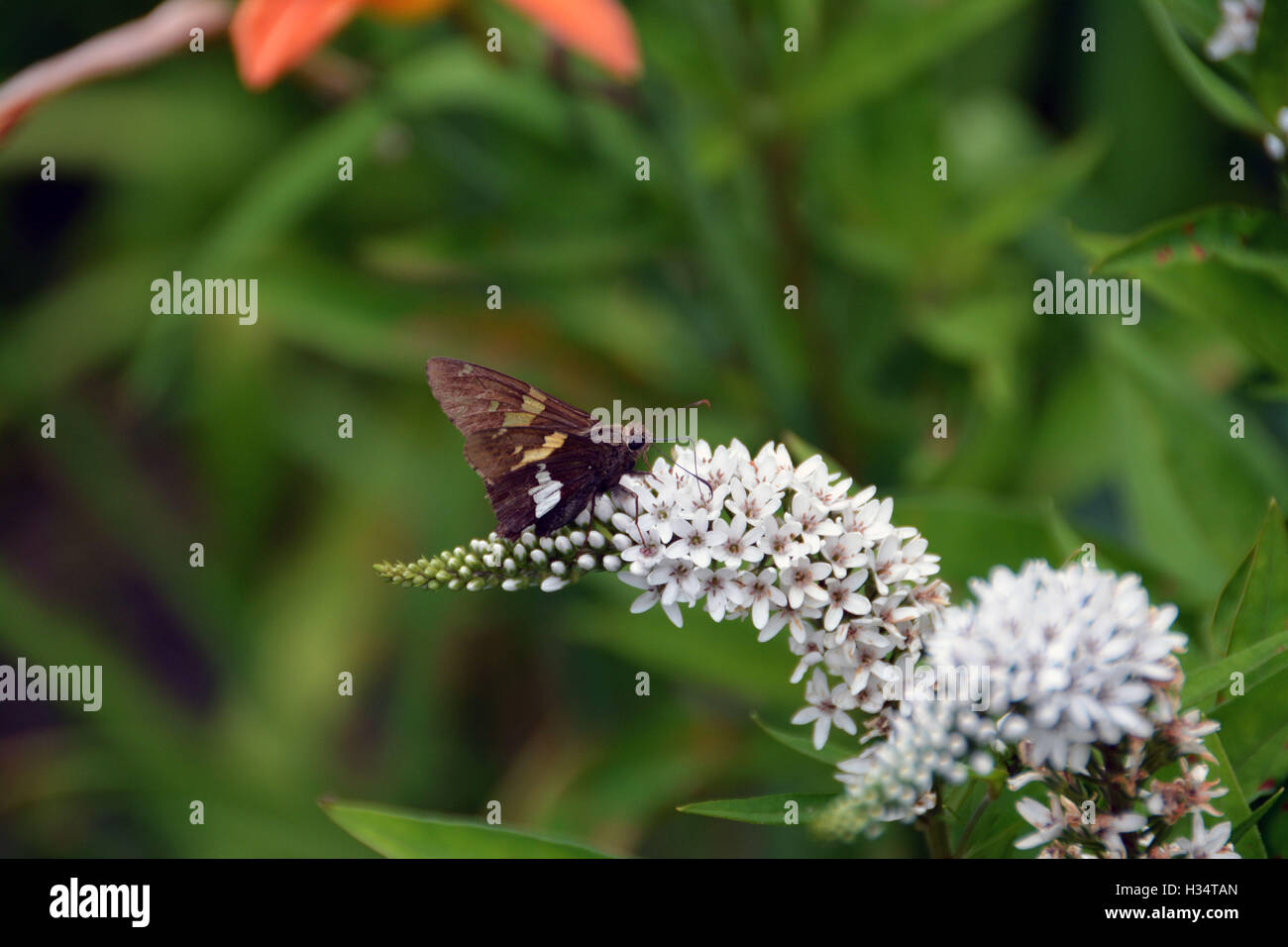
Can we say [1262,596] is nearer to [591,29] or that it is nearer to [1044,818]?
[1044,818]

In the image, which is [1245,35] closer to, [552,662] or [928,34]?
[928,34]

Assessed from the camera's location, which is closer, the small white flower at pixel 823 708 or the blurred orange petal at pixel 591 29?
the small white flower at pixel 823 708

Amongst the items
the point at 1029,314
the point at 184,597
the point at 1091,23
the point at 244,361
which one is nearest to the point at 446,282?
the point at 244,361

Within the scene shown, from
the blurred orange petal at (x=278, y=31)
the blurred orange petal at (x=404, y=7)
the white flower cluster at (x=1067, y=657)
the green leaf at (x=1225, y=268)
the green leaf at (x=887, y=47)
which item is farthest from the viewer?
the green leaf at (x=887, y=47)

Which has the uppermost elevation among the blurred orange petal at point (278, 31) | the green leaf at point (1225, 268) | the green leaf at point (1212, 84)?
the blurred orange petal at point (278, 31)

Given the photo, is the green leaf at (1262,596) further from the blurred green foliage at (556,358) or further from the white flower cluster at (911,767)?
the white flower cluster at (911,767)

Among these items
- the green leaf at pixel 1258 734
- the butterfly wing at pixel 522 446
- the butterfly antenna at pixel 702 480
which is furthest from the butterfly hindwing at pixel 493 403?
Answer: the green leaf at pixel 1258 734
